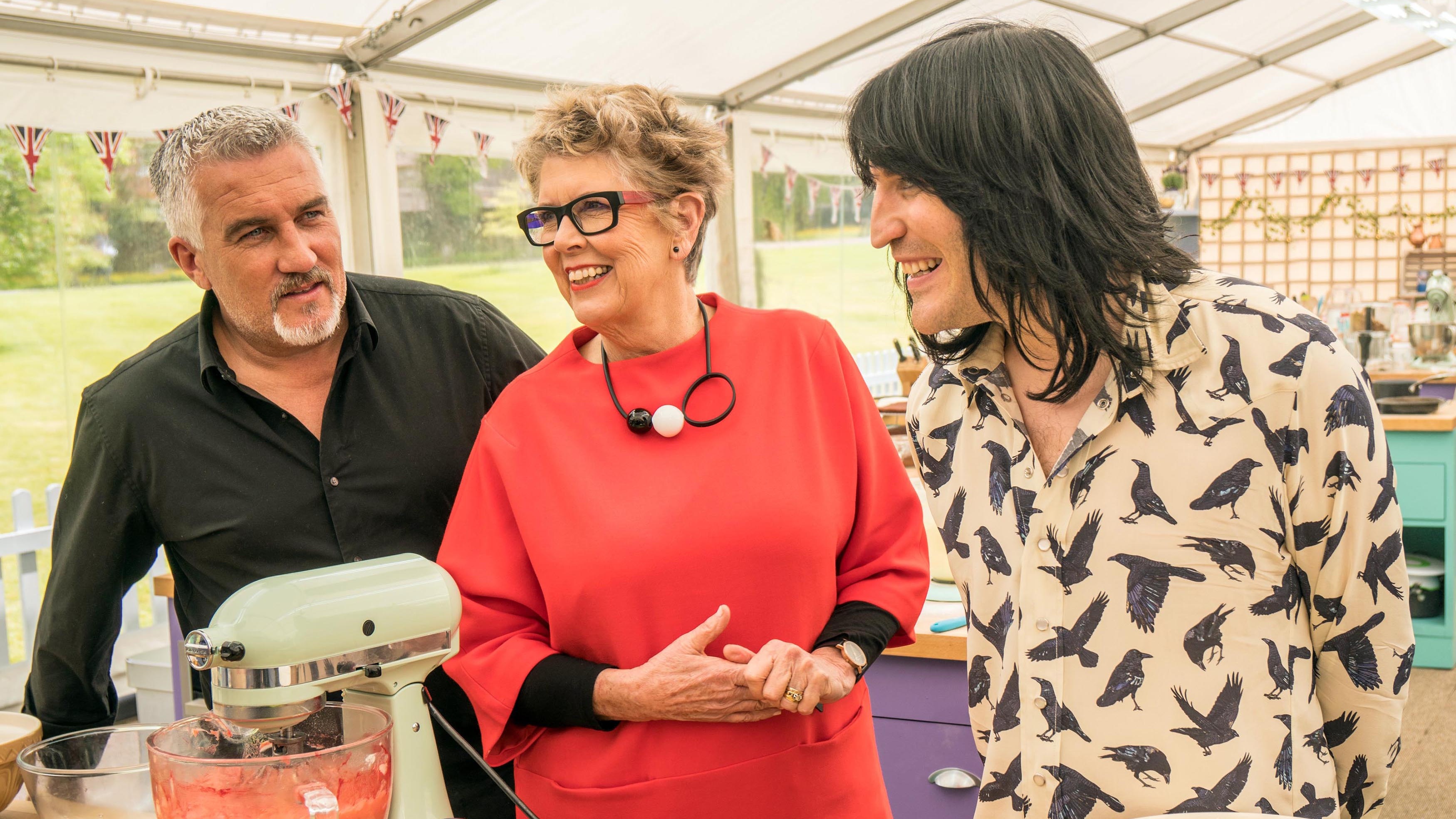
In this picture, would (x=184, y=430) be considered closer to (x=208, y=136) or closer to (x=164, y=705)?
(x=208, y=136)

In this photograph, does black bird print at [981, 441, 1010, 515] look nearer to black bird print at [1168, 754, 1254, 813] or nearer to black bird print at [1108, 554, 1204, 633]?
black bird print at [1108, 554, 1204, 633]

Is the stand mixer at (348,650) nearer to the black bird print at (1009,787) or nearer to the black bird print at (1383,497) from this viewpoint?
the black bird print at (1009,787)

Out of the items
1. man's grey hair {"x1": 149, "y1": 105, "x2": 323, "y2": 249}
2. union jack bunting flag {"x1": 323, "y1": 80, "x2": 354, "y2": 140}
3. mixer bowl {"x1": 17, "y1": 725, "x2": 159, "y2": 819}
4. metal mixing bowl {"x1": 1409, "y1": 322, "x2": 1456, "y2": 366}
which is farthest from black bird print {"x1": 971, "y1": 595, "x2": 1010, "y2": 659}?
metal mixing bowl {"x1": 1409, "y1": 322, "x2": 1456, "y2": 366}

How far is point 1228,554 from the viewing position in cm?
113

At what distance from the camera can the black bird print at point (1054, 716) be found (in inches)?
46.8

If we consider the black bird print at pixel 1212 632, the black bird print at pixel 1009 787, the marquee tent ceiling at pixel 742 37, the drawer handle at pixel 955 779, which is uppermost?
the marquee tent ceiling at pixel 742 37

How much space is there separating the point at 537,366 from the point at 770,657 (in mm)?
536

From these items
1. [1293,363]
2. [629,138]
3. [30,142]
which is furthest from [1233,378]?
[30,142]

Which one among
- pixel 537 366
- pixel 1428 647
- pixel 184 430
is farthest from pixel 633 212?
pixel 1428 647

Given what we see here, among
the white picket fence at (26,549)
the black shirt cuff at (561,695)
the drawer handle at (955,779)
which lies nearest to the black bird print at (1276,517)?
the black shirt cuff at (561,695)

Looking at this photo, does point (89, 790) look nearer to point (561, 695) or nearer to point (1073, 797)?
point (561, 695)

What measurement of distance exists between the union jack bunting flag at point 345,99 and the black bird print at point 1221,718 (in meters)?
4.29

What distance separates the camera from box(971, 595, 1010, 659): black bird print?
128 centimetres

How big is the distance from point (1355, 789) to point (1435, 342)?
19.9ft
